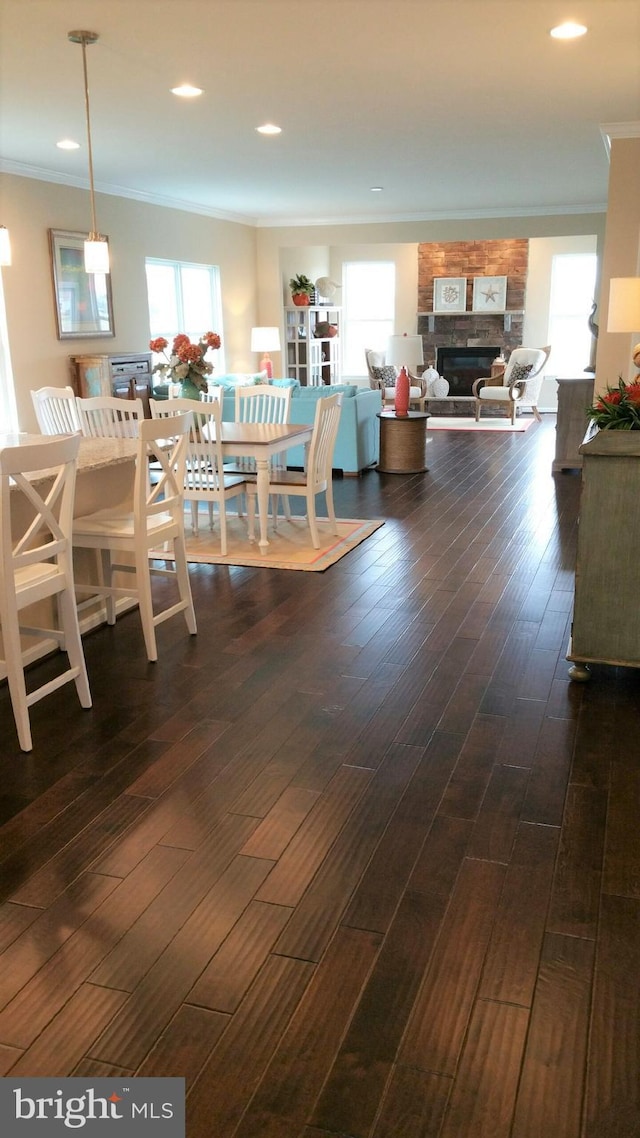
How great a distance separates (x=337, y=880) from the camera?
89.3 inches

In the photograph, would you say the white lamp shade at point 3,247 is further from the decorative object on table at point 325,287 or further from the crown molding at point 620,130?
the decorative object on table at point 325,287

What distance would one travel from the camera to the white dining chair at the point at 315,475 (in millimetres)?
5418

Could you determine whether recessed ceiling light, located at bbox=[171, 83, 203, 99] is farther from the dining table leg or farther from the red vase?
the red vase

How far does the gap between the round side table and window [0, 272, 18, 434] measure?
123 inches

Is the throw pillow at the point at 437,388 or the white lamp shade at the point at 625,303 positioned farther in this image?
the throw pillow at the point at 437,388

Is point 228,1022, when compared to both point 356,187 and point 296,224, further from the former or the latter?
point 296,224

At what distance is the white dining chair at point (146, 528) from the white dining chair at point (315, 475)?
1.50 metres

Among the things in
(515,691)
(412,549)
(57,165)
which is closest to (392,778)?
(515,691)

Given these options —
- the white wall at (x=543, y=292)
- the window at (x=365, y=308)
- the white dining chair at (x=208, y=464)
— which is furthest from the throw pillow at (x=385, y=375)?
the white dining chair at (x=208, y=464)

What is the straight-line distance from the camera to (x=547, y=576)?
15.9ft

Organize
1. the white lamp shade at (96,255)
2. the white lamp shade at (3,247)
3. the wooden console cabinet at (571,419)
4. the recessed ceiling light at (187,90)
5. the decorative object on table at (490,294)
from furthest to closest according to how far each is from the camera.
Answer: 1. the decorative object on table at (490,294)
2. the wooden console cabinet at (571,419)
3. the recessed ceiling light at (187,90)
4. the white lamp shade at (96,255)
5. the white lamp shade at (3,247)

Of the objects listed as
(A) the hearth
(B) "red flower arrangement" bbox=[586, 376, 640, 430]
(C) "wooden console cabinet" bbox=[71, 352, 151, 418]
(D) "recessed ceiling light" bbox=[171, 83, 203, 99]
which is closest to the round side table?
(C) "wooden console cabinet" bbox=[71, 352, 151, 418]

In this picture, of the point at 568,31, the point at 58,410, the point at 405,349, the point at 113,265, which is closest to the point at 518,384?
the point at 405,349

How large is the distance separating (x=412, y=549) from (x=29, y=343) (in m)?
3.78
